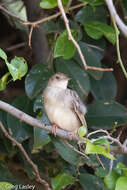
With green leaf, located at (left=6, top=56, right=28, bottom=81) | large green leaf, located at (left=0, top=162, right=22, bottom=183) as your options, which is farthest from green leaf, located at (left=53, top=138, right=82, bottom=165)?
green leaf, located at (left=6, top=56, right=28, bottom=81)

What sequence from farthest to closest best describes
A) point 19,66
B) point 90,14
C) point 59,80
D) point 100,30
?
point 90,14, point 59,80, point 100,30, point 19,66

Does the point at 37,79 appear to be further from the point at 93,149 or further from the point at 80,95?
the point at 93,149

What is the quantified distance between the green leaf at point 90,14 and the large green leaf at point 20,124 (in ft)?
2.80

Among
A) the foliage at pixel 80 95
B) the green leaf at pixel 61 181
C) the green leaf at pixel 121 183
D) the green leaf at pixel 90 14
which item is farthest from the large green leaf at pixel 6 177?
the green leaf at pixel 90 14

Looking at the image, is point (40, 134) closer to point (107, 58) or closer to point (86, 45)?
point (86, 45)

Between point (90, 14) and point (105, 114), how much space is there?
0.91 meters

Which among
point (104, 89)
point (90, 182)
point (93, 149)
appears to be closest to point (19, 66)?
point (93, 149)

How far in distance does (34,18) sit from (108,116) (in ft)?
4.06

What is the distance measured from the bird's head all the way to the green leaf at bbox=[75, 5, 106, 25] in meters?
0.51

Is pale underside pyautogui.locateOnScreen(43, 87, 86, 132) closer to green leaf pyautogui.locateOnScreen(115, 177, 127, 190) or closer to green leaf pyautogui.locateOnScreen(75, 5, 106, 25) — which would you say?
green leaf pyautogui.locateOnScreen(75, 5, 106, 25)

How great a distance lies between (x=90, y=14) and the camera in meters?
3.68

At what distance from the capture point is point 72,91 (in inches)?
138

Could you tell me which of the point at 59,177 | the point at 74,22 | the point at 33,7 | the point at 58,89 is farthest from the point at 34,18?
the point at 59,177

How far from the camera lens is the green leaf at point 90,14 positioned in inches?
143
